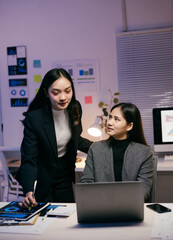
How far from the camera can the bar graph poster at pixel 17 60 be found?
3.82 meters

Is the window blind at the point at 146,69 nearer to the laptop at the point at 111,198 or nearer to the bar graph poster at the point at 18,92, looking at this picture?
the bar graph poster at the point at 18,92

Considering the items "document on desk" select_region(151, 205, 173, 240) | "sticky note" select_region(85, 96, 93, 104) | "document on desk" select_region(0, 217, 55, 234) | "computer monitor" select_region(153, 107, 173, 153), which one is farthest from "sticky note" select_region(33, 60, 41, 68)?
"document on desk" select_region(151, 205, 173, 240)

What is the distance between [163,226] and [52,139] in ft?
3.04

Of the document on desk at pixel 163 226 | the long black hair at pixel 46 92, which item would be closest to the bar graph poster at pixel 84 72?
the long black hair at pixel 46 92

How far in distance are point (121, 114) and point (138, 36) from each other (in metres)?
1.51

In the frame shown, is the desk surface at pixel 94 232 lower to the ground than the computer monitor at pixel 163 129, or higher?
lower

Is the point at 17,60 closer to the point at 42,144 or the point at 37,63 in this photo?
the point at 37,63

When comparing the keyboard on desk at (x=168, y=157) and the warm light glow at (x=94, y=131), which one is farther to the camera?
the warm light glow at (x=94, y=131)

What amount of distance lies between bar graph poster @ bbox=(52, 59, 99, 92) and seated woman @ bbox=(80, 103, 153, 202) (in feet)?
4.59

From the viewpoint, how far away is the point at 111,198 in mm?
1523

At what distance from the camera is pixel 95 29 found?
361 cm

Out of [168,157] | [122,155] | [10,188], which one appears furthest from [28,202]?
[168,157]

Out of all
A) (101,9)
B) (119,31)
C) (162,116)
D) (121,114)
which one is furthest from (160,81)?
(121,114)

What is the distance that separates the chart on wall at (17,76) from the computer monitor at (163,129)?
1519 millimetres
